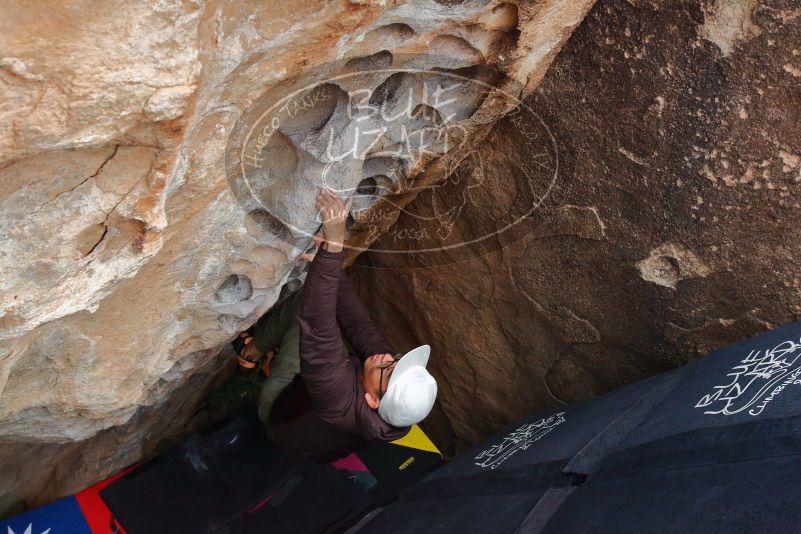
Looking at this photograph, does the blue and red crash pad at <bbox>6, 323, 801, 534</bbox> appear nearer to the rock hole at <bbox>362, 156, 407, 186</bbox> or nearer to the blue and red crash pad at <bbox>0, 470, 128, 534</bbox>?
the blue and red crash pad at <bbox>0, 470, 128, 534</bbox>

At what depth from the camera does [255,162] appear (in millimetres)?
1237

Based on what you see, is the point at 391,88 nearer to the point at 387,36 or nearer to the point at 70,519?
the point at 387,36

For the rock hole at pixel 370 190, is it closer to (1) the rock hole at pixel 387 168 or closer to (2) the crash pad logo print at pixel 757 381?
(1) the rock hole at pixel 387 168

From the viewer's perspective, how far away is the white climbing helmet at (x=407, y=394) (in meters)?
1.52

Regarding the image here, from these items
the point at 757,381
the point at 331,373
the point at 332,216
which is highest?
the point at 332,216

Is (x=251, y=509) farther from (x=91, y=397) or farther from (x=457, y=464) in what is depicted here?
(x=91, y=397)

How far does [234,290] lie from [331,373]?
27cm

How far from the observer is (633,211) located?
4.84 feet

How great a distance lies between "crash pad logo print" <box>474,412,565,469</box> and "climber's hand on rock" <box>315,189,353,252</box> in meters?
0.65

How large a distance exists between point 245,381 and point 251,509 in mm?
536

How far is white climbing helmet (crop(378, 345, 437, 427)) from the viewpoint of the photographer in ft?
4.98

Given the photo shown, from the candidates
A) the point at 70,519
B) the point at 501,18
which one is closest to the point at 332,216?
the point at 501,18

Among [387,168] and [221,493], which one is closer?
[387,168]
